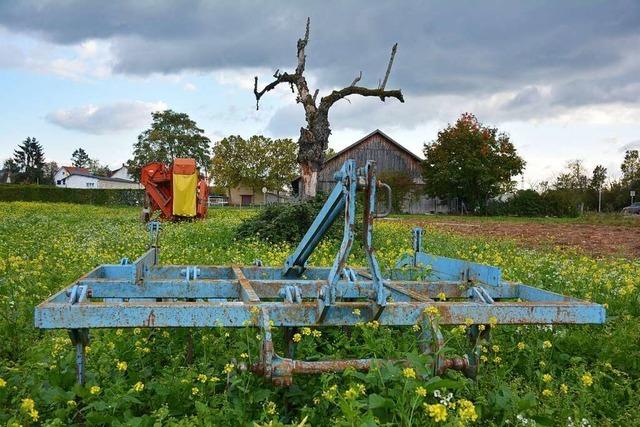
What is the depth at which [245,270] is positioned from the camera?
5602 millimetres

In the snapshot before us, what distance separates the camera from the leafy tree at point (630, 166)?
244 ft

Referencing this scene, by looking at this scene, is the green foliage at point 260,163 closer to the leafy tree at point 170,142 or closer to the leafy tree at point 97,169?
the leafy tree at point 170,142

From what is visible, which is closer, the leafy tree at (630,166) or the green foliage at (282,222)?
the green foliage at (282,222)

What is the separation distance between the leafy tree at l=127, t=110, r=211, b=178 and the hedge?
93.5 feet

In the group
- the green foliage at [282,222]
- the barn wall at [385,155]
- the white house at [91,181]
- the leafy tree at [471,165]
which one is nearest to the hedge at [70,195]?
the barn wall at [385,155]

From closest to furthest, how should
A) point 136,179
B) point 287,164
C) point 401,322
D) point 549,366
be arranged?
point 401,322 → point 549,366 → point 287,164 → point 136,179

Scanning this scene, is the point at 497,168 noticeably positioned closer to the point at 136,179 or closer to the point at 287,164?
the point at 287,164

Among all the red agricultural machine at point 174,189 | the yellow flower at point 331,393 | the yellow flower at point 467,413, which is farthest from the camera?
the red agricultural machine at point 174,189

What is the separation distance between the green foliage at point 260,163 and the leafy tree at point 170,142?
8906 mm

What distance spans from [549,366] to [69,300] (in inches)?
129

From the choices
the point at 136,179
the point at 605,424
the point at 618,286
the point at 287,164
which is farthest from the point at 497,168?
the point at 136,179

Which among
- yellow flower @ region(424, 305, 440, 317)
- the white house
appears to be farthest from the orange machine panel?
the white house

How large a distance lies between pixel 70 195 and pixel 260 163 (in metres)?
27.7

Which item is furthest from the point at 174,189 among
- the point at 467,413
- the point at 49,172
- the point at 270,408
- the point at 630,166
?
the point at 49,172
